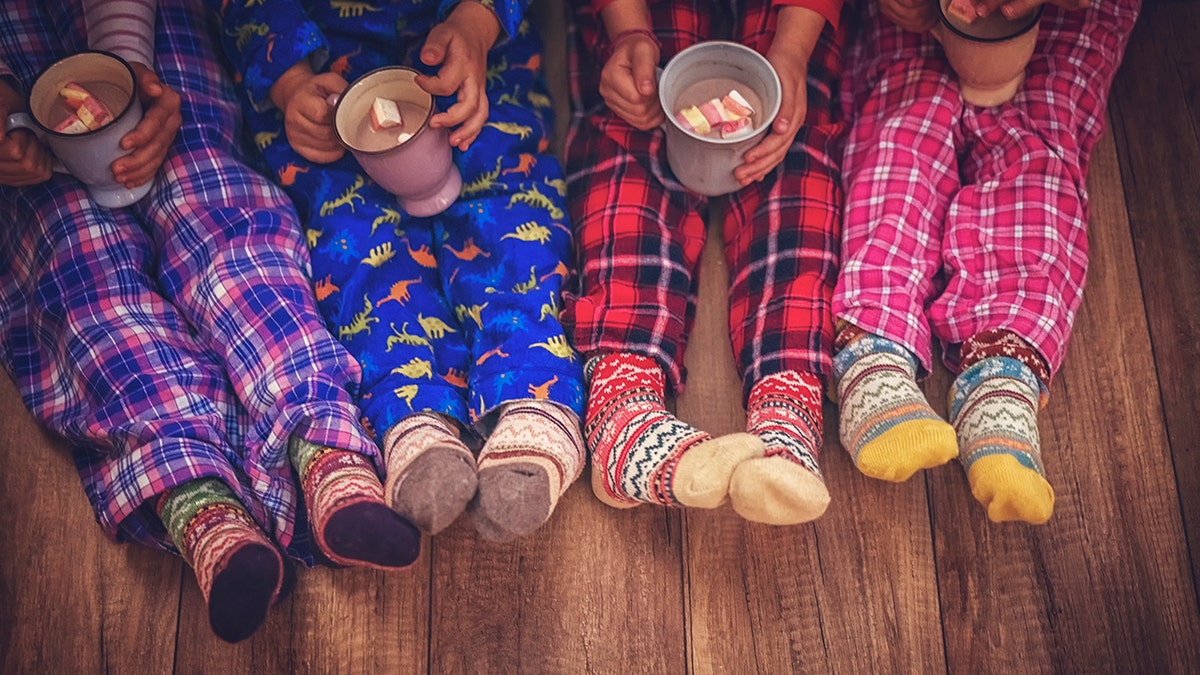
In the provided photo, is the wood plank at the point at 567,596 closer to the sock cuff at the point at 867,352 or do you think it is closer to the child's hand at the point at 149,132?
the sock cuff at the point at 867,352

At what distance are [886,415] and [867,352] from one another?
9 centimetres

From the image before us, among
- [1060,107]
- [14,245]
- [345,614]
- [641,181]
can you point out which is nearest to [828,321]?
[641,181]

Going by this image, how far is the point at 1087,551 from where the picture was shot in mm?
1059

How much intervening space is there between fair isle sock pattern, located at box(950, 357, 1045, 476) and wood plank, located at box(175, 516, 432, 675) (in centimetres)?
63

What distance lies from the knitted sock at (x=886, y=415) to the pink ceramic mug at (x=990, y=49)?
0.33 m

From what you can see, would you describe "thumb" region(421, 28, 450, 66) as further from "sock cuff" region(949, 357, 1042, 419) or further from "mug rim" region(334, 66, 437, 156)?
"sock cuff" region(949, 357, 1042, 419)

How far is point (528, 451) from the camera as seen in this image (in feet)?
3.09

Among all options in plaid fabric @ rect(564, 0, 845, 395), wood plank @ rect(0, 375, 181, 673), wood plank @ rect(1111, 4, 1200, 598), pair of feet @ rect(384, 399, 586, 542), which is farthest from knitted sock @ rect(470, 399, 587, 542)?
wood plank @ rect(1111, 4, 1200, 598)

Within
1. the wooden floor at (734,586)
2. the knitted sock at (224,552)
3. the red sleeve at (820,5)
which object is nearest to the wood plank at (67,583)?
the wooden floor at (734,586)

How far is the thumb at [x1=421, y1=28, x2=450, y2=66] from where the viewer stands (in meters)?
1.02

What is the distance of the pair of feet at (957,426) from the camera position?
0.94 m

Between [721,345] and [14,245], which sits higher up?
[14,245]

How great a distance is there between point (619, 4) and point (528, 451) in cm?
56

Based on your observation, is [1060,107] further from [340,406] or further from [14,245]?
[14,245]
